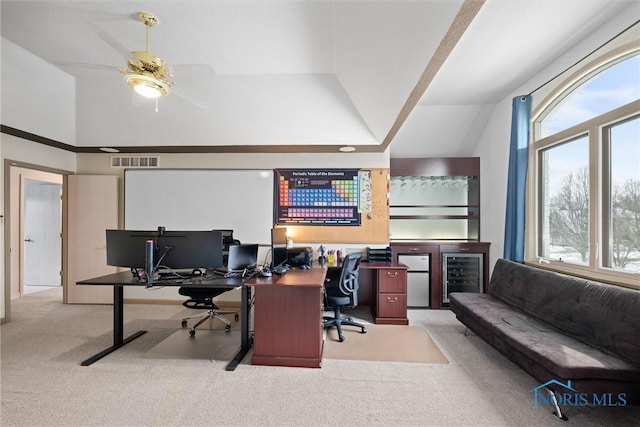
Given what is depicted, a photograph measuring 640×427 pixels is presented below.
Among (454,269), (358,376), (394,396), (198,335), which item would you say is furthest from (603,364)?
(198,335)

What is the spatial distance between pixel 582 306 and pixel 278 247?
2.89 m

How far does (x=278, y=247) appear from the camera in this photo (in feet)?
10.8

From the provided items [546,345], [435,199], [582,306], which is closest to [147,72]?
[546,345]

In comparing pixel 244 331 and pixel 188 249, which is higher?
pixel 188 249

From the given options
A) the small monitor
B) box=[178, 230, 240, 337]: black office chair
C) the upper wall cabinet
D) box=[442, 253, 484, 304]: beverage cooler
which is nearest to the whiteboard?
box=[178, 230, 240, 337]: black office chair

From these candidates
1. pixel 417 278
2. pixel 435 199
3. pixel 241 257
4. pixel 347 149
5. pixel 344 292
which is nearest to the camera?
pixel 241 257

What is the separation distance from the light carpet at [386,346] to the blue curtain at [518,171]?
5.23 feet

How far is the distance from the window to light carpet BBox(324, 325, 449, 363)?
1.68 metres

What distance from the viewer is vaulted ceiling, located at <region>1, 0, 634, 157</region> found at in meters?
1.95

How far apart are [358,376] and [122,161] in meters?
4.73

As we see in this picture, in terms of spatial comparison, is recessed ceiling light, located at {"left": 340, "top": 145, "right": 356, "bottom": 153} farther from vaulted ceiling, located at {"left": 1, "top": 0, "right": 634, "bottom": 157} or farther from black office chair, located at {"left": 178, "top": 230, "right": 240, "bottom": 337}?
black office chair, located at {"left": 178, "top": 230, "right": 240, "bottom": 337}

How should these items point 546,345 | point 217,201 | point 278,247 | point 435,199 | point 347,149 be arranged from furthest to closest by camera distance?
point 435,199, point 217,201, point 347,149, point 278,247, point 546,345

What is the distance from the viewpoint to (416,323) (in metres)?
3.62

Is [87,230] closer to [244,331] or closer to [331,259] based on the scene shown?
[244,331]
